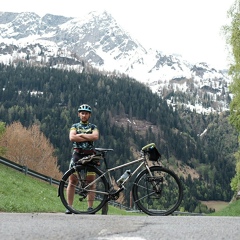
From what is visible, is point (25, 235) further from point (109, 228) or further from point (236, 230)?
point (236, 230)

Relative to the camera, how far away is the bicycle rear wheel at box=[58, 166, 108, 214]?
9.23 metres

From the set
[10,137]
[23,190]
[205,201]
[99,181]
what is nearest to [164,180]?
[99,181]

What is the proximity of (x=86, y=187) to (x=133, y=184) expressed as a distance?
3.23 ft

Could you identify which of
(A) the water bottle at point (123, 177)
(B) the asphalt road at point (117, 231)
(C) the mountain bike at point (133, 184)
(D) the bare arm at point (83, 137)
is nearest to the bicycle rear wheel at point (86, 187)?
(C) the mountain bike at point (133, 184)

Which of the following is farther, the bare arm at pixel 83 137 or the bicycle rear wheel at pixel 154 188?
the bare arm at pixel 83 137

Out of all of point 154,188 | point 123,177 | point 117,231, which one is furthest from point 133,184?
point 117,231

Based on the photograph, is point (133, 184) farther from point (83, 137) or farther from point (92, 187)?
point (83, 137)

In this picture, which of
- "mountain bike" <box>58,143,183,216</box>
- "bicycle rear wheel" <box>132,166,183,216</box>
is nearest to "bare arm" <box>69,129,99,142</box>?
"mountain bike" <box>58,143,183,216</box>

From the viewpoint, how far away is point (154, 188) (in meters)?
9.19

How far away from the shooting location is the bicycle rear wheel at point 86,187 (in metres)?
9.23

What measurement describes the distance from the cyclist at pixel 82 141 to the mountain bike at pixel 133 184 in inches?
3.0

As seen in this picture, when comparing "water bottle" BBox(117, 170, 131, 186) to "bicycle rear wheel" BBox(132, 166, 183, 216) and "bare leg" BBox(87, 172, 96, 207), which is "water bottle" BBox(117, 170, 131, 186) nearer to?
"bicycle rear wheel" BBox(132, 166, 183, 216)

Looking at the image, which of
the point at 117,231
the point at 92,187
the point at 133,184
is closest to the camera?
the point at 117,231

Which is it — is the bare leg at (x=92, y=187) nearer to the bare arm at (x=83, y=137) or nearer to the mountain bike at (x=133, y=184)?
the mountain bike at (x=133, y=184)
